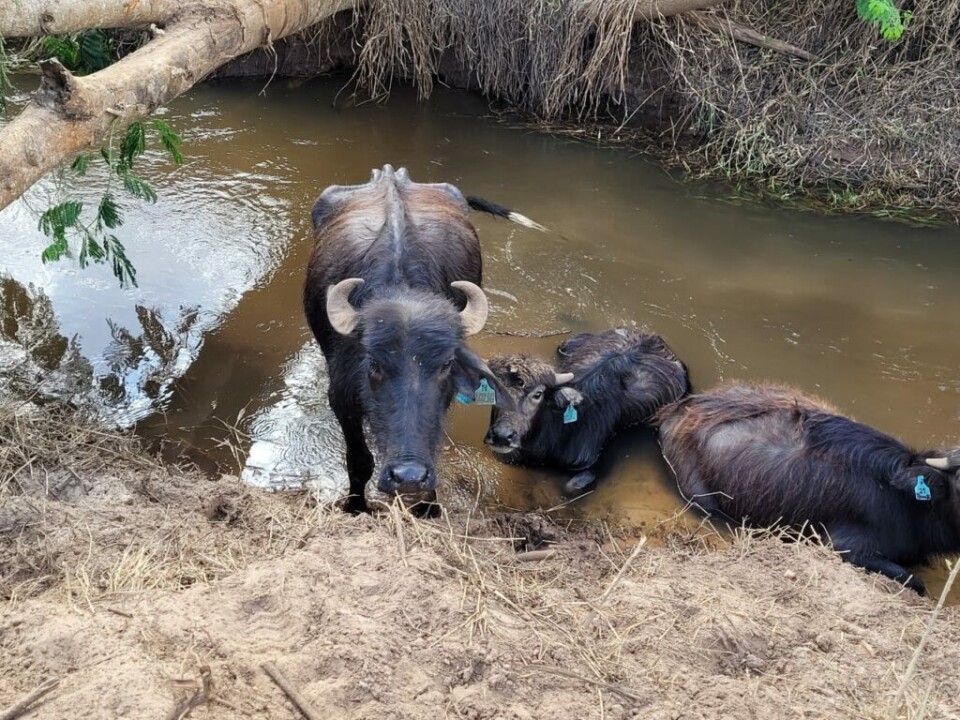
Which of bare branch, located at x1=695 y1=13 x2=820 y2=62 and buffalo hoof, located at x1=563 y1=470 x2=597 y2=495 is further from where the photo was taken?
bare branch, located at x1=695 y1=13 x2=820 y2=62

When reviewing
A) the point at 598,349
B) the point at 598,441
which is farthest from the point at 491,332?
the point at 598,441

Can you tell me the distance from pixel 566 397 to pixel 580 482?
535 millimetres

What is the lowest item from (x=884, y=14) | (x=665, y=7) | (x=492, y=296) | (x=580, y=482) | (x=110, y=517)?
(x=580, y=482)

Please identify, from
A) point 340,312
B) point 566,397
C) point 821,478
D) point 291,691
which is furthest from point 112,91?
point 821,478

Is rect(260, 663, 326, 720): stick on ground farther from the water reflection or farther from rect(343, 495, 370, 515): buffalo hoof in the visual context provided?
the water reflection

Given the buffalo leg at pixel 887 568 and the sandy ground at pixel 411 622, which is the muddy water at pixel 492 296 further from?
the sandy ground at pixel 411 622

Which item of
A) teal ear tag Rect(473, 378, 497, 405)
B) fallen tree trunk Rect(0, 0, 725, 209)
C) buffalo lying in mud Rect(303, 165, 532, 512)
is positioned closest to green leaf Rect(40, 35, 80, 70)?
fallen tree trunk Rect(0, 0, 725, 209)

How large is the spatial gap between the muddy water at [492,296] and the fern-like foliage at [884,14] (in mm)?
1699

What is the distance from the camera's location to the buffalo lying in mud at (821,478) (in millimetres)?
4727

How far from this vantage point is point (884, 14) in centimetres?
779

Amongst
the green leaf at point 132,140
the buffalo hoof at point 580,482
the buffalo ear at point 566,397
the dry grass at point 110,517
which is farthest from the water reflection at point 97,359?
the buffalo hoof at point 580,482

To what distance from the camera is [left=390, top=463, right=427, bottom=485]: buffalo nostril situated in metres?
3.88

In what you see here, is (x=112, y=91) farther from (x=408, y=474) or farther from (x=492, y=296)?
(x=492, y=296)

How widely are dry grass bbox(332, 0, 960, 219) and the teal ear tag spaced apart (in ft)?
17.3
